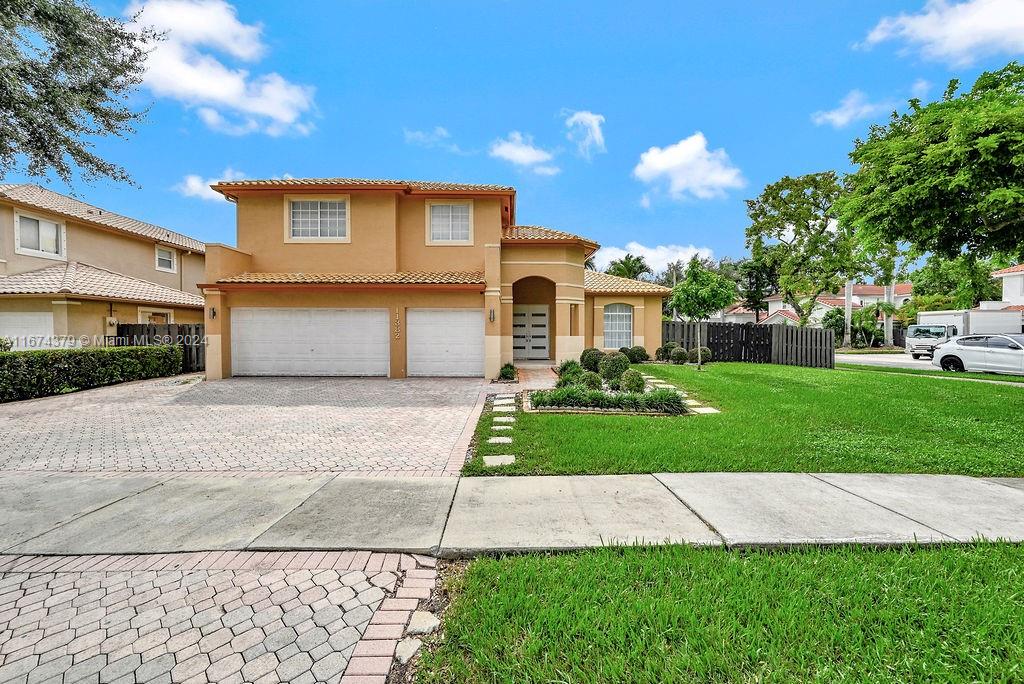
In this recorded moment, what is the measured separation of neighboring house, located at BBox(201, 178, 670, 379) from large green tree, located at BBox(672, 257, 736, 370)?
4364 mm

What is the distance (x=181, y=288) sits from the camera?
2362 cm

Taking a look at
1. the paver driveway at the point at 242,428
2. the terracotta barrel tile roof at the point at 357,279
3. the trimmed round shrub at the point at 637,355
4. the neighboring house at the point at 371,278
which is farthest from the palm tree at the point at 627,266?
the paver driveway at the point at 242,428

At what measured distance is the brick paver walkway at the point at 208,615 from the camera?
7.48ft

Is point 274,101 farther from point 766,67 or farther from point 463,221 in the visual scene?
point 766,67

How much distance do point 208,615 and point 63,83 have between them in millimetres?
9517

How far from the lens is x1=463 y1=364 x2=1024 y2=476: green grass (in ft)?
18.0

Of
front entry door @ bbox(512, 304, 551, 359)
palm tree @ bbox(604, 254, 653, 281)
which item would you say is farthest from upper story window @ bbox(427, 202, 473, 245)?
palm tree @ bbox(604, 254, 653, 281)

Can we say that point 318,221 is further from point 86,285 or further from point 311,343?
point 86,285

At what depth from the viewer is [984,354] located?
1641 centimetres

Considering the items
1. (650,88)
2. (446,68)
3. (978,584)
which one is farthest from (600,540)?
(650,88)

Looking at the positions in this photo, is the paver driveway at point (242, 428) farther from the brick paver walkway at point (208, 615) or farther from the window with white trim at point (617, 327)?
the window with white trim at point (617, 327)

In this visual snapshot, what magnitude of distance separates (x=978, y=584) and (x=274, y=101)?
62.8ft

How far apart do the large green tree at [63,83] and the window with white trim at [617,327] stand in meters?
17.2

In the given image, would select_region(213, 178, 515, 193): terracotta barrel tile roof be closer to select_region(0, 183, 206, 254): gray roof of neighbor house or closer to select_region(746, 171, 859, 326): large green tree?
select_region(0, 183, 206, 254): gray roof of neighbor house
